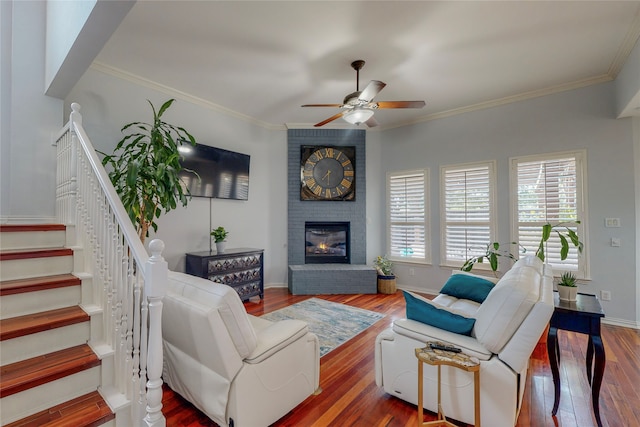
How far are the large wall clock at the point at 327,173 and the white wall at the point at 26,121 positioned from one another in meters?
3.44

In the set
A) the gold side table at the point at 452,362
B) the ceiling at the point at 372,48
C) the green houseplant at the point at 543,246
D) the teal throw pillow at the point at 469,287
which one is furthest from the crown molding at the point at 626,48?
the gold side table at the point at 452,362

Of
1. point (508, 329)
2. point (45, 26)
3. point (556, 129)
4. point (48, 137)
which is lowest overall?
point (508, 329)

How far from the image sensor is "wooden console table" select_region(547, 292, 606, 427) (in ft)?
5.79

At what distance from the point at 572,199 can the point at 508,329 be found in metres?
3.27

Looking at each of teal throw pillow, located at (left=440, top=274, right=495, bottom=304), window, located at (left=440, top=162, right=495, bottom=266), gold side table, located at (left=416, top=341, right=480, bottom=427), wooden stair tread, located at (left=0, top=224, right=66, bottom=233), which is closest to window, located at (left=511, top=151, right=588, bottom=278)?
window, located at (left=440, top=162, right=495, bottom=266)

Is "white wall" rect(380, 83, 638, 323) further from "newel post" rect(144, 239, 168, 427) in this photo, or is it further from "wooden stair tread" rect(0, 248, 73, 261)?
"wooden stair tread" rect(0, 248, 73, 261)

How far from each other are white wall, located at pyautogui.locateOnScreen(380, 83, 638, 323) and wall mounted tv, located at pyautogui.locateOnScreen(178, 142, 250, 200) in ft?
10.6

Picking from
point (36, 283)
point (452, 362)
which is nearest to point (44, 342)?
point (36, 283)

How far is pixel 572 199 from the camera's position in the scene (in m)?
3.76

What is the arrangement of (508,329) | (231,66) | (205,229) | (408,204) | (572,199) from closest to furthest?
1. (508,329)
2. (231,66)
3. (572,199)
4. (205,229)
5. (408,204)

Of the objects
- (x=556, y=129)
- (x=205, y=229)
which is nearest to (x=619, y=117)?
(x=556, y=129)

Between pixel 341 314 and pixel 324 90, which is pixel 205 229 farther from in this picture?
pixel 324 90

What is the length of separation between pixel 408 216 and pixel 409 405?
3.60 meters

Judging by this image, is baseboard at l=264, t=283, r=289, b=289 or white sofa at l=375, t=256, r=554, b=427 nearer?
white sofa at l=375, t=256, r=554, b=427
